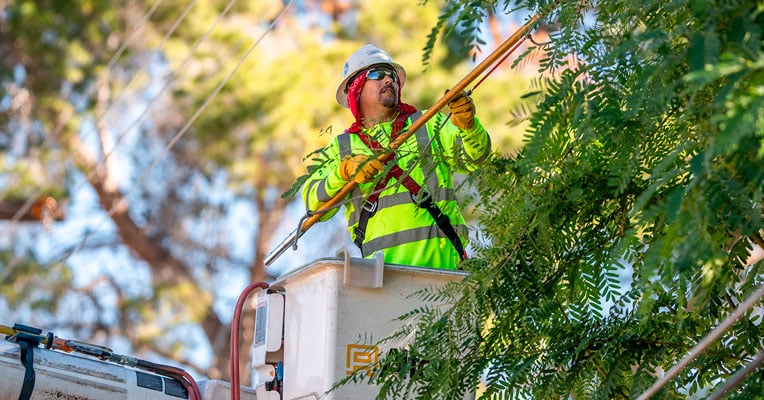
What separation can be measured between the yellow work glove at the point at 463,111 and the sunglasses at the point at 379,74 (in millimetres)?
1386

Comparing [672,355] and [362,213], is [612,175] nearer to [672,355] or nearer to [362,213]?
[672,355]

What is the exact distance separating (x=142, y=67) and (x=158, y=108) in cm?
73

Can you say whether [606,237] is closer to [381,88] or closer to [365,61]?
[381,88]

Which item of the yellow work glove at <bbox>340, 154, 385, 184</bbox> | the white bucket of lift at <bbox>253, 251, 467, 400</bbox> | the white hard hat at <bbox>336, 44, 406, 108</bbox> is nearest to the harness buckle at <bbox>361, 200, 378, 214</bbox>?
the yellow work glove at <bbox>340, 154, 385, 184</bbox>

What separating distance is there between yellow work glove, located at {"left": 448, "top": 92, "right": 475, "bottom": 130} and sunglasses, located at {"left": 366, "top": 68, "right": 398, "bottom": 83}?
1.39m

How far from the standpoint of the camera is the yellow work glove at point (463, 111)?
15.3 ft

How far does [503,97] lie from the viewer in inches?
597

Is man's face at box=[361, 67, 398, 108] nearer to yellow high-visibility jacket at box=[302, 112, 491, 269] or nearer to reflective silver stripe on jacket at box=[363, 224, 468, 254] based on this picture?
yellow high-visibility jacket at box=[302, 112, 491, 269]

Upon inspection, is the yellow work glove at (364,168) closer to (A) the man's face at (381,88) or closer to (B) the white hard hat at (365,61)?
(A) the man's face at (381,88)

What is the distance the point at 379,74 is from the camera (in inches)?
243

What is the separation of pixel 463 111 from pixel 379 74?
1531mm

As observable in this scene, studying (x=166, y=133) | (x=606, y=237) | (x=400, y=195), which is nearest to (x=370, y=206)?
(x=400, y=195)

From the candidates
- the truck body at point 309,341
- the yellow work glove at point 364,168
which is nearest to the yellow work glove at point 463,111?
the yellow work glove at point 364,168

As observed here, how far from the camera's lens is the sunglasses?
6.15 meters
